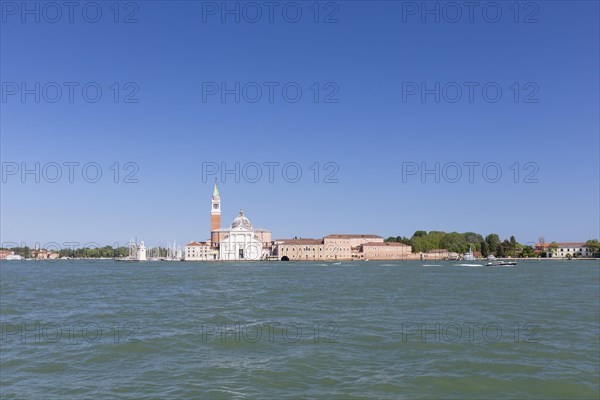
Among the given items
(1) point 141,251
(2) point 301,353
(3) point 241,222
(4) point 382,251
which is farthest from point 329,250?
(2) point 301,353

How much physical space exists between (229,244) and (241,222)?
308 inches

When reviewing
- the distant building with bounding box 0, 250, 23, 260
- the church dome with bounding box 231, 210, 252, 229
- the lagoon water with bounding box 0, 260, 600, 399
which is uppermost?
the church dome with bounding box 231, 210, 252, 229

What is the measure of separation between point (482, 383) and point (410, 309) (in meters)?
10.9

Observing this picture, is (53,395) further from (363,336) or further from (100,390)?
(363,336)

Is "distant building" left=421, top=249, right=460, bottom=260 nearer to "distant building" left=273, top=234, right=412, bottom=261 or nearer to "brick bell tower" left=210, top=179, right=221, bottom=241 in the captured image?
"distant building" left=273, top=234, right=412, bottom=261

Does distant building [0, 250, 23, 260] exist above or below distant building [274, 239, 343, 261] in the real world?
below

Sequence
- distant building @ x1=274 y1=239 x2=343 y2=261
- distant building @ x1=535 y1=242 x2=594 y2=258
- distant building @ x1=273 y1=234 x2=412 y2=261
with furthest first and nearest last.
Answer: distant building @ x1=535 y1=242 x2=594 y2=258, distant building @ x1=273 y1=234 x2=412 y2=261, distant building @ x1=274 y1=239 x2=343 y2=261

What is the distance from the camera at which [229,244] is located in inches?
4675

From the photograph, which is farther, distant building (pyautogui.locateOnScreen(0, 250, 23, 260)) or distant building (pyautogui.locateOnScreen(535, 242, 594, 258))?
distant building (pyautogui.locateOnScreen(0, 250, 23, 260))

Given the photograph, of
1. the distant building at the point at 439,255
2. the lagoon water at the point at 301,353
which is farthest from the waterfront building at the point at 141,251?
the lagoon water at the point at 301,353

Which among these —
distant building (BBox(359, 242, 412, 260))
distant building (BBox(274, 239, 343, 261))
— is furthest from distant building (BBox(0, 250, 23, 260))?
distant building (BBox(359, 242, 412, 260))

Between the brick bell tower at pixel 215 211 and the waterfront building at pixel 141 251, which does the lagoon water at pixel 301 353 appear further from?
the waterfront building at pixel 141 251

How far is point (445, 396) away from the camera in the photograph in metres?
7.89

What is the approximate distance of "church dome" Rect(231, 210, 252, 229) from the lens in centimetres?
12350
